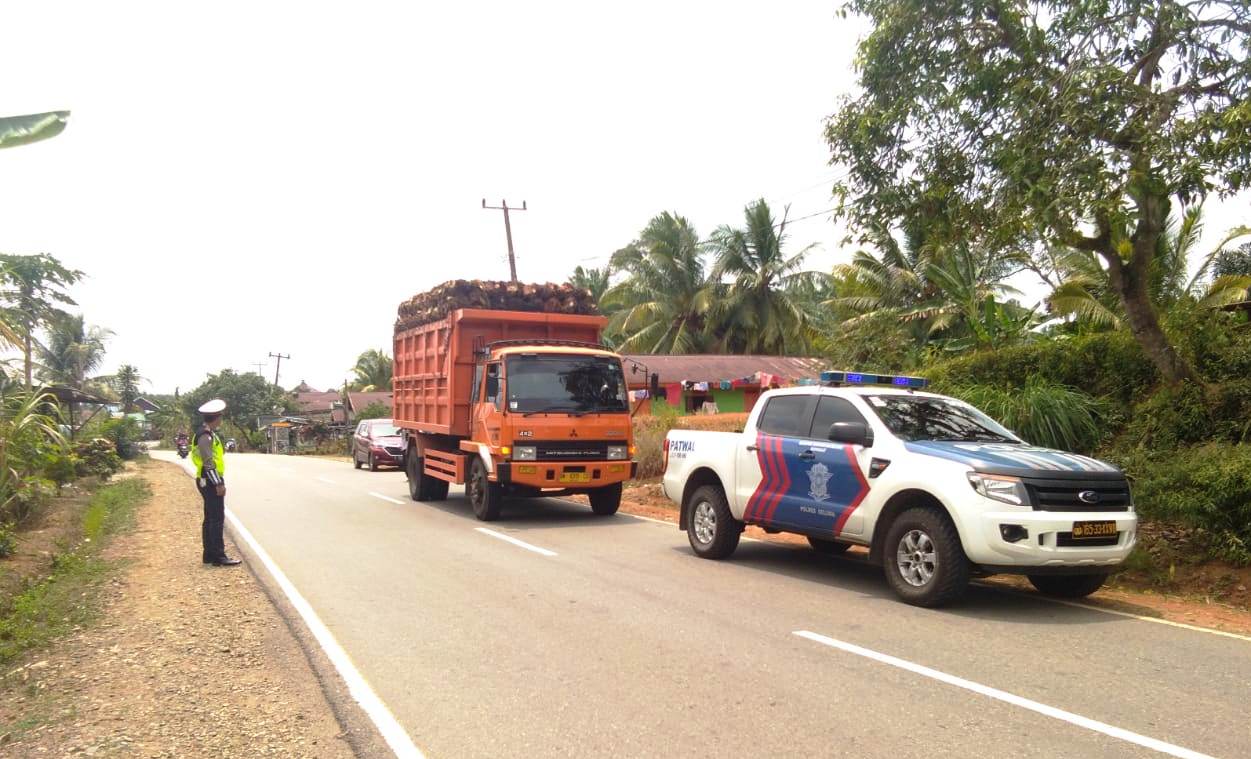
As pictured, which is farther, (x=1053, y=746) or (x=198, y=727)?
(x=198, y=727)

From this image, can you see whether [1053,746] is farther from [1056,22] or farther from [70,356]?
[70,356]

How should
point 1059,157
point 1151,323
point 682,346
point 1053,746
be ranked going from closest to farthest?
point 1053,746 < point 1059,157 < point 1151,323 < point 682,346

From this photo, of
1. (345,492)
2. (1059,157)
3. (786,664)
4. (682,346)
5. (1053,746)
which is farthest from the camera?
(682,346)

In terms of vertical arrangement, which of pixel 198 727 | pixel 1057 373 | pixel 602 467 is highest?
pixel 1057 373

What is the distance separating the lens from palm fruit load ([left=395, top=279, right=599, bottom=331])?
14.6 m

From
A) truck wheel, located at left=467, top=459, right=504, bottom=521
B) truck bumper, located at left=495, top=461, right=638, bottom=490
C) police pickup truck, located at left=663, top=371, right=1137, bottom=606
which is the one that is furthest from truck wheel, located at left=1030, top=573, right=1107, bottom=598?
truck wheel, located at left=467, top=459, right=504, bottom=521

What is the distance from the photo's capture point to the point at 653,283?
41.8m

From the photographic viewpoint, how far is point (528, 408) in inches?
513

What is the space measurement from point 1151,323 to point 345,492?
48.0 feet

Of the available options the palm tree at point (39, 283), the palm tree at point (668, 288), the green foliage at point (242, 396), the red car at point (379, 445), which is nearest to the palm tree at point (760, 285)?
the palm tree at point (668, 288)

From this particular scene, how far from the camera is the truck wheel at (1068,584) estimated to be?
7770 mm

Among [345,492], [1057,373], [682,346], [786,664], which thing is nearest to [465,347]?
[345,492]

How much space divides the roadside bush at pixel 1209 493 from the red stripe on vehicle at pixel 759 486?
379 centimetres

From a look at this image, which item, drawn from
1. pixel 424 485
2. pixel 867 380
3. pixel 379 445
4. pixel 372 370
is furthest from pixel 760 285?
pixel 372 370
